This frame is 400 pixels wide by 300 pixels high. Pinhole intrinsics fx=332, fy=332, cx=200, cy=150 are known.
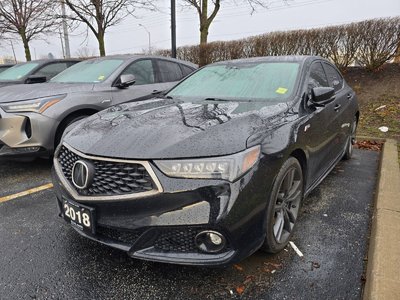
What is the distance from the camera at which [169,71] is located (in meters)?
5.57

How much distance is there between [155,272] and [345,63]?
921cm

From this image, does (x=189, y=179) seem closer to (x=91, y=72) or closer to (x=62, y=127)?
(x=62, y=127)

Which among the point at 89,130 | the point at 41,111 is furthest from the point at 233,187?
the point at 41,111

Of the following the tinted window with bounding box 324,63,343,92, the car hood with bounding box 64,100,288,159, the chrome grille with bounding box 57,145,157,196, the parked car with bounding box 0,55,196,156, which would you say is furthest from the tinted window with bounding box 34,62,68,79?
the chrome grille with bounding box 57,145,157,196

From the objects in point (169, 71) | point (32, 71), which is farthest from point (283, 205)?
point (32, 71)

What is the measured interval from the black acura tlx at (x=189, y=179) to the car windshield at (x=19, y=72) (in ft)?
16.7

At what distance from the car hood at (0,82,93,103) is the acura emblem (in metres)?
2.34

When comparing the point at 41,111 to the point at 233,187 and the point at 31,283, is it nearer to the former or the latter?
the point at 31,283

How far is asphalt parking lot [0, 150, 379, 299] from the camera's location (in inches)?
77.9

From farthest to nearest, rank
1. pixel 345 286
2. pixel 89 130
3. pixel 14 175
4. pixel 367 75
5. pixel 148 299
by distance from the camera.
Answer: pixel 367 75, pixel 14 175, pixel 89 130, pixel 345 286, pixel 148 299

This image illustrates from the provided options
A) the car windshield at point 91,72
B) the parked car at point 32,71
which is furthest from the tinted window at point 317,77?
the parked car at point 32,71

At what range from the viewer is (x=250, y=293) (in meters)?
1.98

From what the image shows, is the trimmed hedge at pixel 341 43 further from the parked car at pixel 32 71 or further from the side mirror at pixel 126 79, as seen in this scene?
the side mirror at pixel 126 79

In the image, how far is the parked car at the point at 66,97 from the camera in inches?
147
